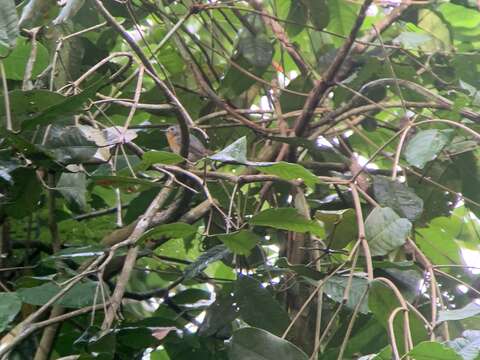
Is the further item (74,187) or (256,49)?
(256,49)

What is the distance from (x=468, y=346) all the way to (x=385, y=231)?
21 cm

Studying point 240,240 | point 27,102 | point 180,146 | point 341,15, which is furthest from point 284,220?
point 341,15

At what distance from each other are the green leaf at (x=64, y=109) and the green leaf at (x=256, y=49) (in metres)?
0.35

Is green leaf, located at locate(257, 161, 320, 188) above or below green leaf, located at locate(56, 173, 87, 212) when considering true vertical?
above

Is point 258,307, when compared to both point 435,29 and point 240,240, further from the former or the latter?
point 435,29

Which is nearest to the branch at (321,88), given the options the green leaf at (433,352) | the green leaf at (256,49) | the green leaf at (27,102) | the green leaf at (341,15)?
the green leaf at (256,49)

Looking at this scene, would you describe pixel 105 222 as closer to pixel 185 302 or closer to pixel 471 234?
pixel 185 302

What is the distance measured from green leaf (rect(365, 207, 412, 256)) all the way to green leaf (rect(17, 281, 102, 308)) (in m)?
0.27

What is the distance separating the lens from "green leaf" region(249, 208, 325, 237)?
26.7 inches

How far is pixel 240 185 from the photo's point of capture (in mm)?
770

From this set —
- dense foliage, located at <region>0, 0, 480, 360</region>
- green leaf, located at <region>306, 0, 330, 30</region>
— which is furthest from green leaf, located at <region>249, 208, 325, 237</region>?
green leaf, located at <region>306, 0, 330, 30</region>

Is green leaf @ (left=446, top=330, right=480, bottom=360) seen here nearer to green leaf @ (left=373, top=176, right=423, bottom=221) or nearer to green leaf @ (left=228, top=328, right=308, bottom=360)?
green leaf @ (left=228, top=328, right=308, bottom=360)

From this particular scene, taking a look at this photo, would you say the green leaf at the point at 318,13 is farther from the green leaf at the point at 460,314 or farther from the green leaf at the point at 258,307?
the green leaf at the point at 460,314

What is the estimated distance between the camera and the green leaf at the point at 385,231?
27.8 inches
